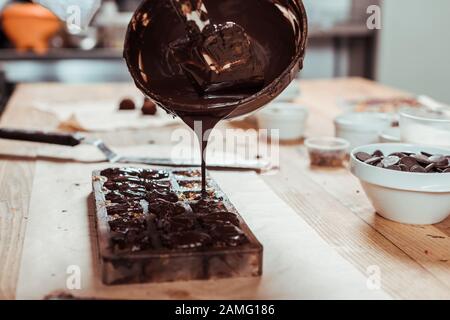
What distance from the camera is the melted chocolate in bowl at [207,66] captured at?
1.42 m

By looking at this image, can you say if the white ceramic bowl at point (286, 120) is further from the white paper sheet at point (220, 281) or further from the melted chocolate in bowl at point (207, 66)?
the melted chocolate in bowl at point (207, 66)

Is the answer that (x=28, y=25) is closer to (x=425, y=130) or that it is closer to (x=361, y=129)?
(x=361, y=129)

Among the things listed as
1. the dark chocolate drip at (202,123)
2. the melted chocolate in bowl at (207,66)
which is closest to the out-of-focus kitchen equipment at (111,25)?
the melted chocolate in bowl at (207,66)

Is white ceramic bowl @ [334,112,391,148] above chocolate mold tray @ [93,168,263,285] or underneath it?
above

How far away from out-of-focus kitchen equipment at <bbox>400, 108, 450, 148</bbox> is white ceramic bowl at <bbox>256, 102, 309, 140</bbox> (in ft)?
1.65

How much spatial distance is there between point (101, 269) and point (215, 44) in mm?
620

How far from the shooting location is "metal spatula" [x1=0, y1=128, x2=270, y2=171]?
73.4 inches

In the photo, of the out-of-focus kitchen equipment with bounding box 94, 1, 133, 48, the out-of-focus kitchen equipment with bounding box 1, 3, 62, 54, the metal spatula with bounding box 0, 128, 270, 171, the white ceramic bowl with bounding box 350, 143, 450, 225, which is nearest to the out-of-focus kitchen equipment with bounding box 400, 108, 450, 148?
the white ceramic bowl with bounding box 350, 143, 450, 225

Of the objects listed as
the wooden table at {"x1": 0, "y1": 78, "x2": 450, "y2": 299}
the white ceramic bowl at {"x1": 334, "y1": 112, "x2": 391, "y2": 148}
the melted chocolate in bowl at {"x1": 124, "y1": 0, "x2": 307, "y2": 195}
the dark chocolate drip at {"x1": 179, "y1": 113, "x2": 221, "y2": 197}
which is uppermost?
the melted chocolate in bowl at {"x1": 124, "y1": 0, "x2": 307, "y2": 195}

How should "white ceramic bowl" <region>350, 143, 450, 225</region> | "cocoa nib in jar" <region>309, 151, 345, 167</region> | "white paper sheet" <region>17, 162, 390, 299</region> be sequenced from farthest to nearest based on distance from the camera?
"cocoa nib in jar" <region>309, 151, 345, 167</region> → "white ceramic bowl" <region>350, 143, 450, 225</region> → "white paper sheet" <region>17, 162, 390, 299</region>

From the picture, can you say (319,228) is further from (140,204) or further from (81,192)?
(81,192)

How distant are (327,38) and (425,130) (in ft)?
12.0

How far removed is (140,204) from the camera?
137cm

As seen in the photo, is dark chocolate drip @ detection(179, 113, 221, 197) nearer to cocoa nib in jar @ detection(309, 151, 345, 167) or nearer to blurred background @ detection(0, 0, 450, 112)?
cocoa nib in jar @ detection(309, 151, 345, 167)
